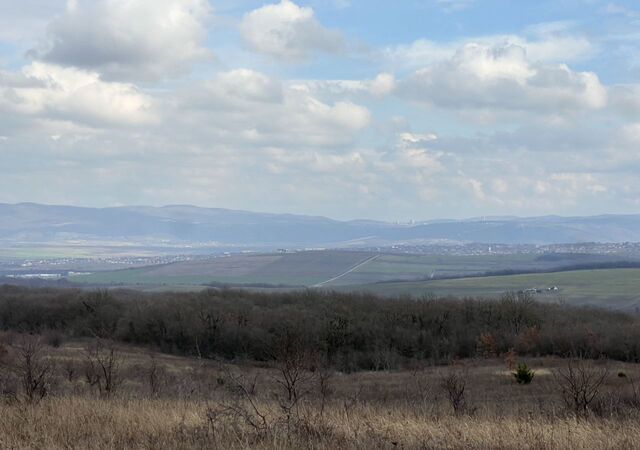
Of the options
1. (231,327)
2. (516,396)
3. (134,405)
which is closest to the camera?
(134,405)

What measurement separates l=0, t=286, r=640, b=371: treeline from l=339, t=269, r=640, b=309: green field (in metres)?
17.9

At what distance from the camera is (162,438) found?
31.6ft

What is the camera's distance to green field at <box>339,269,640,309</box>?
109875mm

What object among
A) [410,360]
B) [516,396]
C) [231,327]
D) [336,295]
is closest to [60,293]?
[231,327]

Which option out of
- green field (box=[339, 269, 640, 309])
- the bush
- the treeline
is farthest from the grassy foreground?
green field (box=[339, 269, 640, 309])

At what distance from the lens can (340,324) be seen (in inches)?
3159

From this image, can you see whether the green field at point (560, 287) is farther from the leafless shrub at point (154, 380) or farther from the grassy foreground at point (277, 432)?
the grassy foreground at point (277, 432)

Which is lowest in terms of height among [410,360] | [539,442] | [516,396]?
[410,360]

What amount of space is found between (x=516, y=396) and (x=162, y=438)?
93.2ft

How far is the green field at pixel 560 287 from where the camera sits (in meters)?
110

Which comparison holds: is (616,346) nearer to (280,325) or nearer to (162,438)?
(280,325)

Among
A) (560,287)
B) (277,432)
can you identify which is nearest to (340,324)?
(560,287)

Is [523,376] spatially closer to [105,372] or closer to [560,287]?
[105,372]

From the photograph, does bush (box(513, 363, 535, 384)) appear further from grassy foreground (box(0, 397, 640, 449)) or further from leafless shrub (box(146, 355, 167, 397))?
grassy foreground (box(0, 397, 640, 449))
